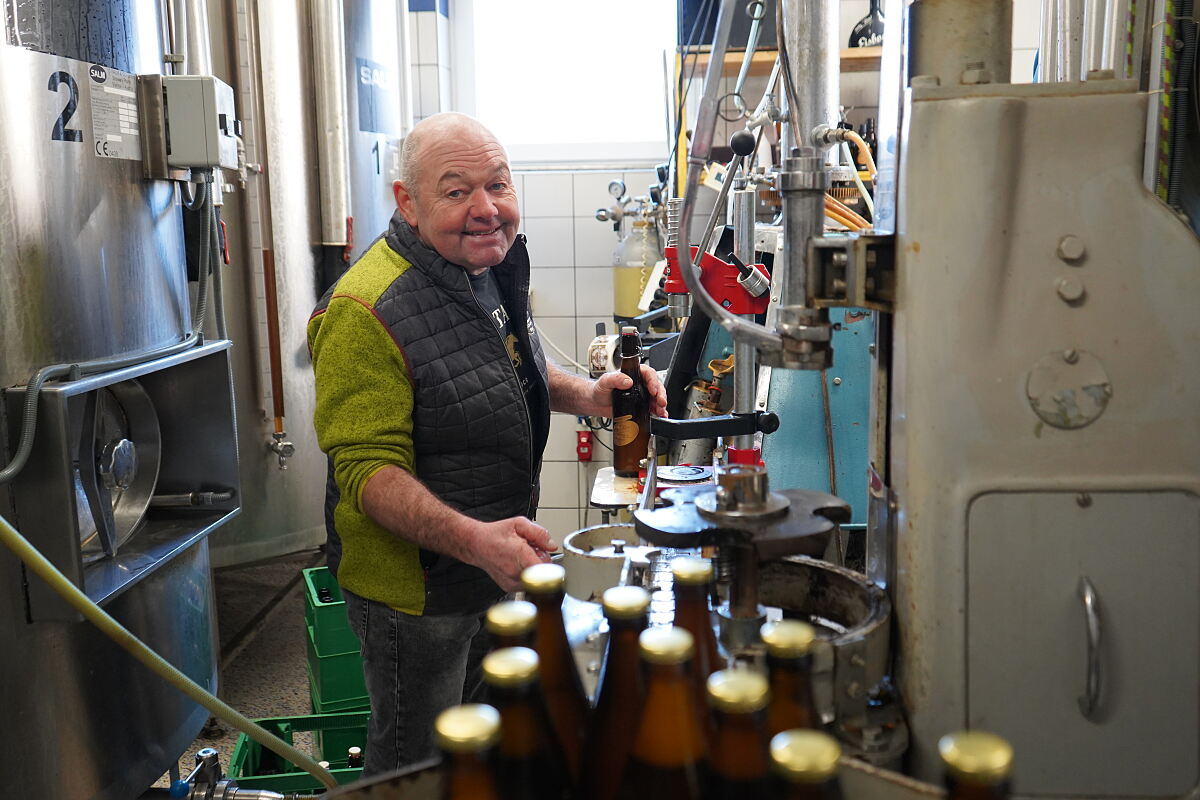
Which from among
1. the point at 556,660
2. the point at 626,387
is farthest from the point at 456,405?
the point at 556,660

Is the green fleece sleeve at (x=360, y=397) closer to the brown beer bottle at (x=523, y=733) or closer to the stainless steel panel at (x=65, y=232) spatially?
the stainless steel panel at (x=65, y=232)

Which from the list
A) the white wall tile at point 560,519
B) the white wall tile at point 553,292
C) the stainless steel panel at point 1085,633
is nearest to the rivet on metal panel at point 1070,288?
the stainless steel panel at point 1085,633

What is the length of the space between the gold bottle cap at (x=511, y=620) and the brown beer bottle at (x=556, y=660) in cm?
6

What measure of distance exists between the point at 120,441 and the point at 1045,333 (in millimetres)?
1463

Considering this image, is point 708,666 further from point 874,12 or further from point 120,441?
point 874,12

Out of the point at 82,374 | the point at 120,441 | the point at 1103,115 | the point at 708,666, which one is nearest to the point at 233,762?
the point at 120,441

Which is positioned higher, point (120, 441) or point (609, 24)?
point (609, 24)

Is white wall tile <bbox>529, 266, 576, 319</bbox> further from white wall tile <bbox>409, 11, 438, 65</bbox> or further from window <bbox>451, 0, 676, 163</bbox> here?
white wall tile <bbox>409, 11, 438, 65</bbox>

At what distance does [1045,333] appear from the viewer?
2.52ft

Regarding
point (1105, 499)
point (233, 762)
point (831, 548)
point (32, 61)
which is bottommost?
point (233, 762)

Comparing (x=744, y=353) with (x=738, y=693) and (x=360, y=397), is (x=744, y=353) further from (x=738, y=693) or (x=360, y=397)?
(x=738, y=693)

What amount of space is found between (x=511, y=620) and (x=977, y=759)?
30 centimetres

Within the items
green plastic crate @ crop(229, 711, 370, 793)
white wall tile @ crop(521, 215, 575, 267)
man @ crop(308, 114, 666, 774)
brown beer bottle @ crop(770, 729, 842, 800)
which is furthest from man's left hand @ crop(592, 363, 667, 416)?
white wall tile @ crop(521, 215, 575, 267)

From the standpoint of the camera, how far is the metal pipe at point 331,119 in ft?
9.90
